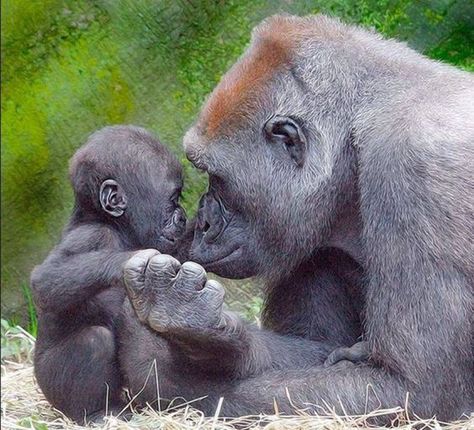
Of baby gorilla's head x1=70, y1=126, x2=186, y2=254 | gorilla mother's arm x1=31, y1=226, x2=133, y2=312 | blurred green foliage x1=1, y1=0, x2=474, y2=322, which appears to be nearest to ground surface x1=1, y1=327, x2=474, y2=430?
gorilla mother's arm x1=31, y1=226, x2=133, y2=312

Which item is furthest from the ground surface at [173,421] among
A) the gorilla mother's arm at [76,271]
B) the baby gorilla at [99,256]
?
the gorilla mother's arm at [76,271]

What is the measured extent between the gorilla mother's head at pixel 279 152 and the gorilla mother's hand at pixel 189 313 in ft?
1.15

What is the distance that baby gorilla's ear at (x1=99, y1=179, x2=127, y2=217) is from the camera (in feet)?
13.4

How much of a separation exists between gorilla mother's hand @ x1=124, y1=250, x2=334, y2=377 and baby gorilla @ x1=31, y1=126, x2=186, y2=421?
249 millimetres

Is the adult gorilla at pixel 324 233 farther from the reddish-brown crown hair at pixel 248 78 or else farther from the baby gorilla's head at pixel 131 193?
the baby gorilla's head at pixel 131 193

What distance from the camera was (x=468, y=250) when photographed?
3.25 metres

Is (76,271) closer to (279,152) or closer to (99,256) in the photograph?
(99,256)

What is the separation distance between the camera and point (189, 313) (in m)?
3.34

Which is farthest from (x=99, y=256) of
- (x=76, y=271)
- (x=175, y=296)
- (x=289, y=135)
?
(x=289, y=135)

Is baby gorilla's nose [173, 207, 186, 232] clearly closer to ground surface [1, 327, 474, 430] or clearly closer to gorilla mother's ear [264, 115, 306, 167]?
gorilla mother's ear [264, 115, 306, 167]

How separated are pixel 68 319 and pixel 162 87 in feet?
5.37

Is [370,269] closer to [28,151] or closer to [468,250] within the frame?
[468,250]

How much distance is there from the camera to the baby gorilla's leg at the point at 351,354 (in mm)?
3457

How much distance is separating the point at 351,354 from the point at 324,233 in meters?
0.46
